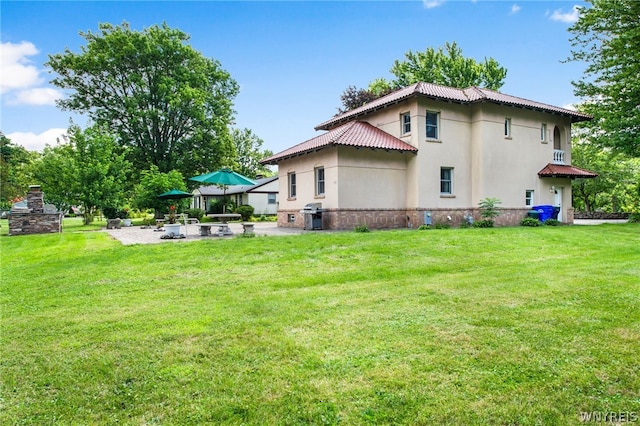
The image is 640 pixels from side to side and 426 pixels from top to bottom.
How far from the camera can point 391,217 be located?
17531 mm

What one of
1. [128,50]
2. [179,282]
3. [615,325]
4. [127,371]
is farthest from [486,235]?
[128,50]

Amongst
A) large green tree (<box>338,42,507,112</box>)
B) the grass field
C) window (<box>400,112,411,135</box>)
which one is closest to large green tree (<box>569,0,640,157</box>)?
window (<box>400,112,411,135</box>)

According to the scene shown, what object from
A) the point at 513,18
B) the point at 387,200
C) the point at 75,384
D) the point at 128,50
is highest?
the point at 128,50

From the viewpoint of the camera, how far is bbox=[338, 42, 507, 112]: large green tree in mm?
35062

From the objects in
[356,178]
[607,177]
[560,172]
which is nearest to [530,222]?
[560,172]

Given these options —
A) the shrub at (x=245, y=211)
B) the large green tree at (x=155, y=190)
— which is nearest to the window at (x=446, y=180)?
the large green tree at (x=155, y=190)

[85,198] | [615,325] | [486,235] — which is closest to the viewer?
[615,325]

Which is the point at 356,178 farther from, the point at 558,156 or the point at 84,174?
the point at 84,174

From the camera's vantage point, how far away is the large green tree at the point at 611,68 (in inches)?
727

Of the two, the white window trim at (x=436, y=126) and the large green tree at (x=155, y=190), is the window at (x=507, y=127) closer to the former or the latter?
the white window trim at (x=436, y=126)

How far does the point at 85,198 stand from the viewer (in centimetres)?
2119

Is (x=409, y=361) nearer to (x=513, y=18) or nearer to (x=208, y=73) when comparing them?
(x=513, y=18)

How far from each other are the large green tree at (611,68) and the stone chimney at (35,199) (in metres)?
25.5

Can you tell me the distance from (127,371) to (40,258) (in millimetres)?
7590
